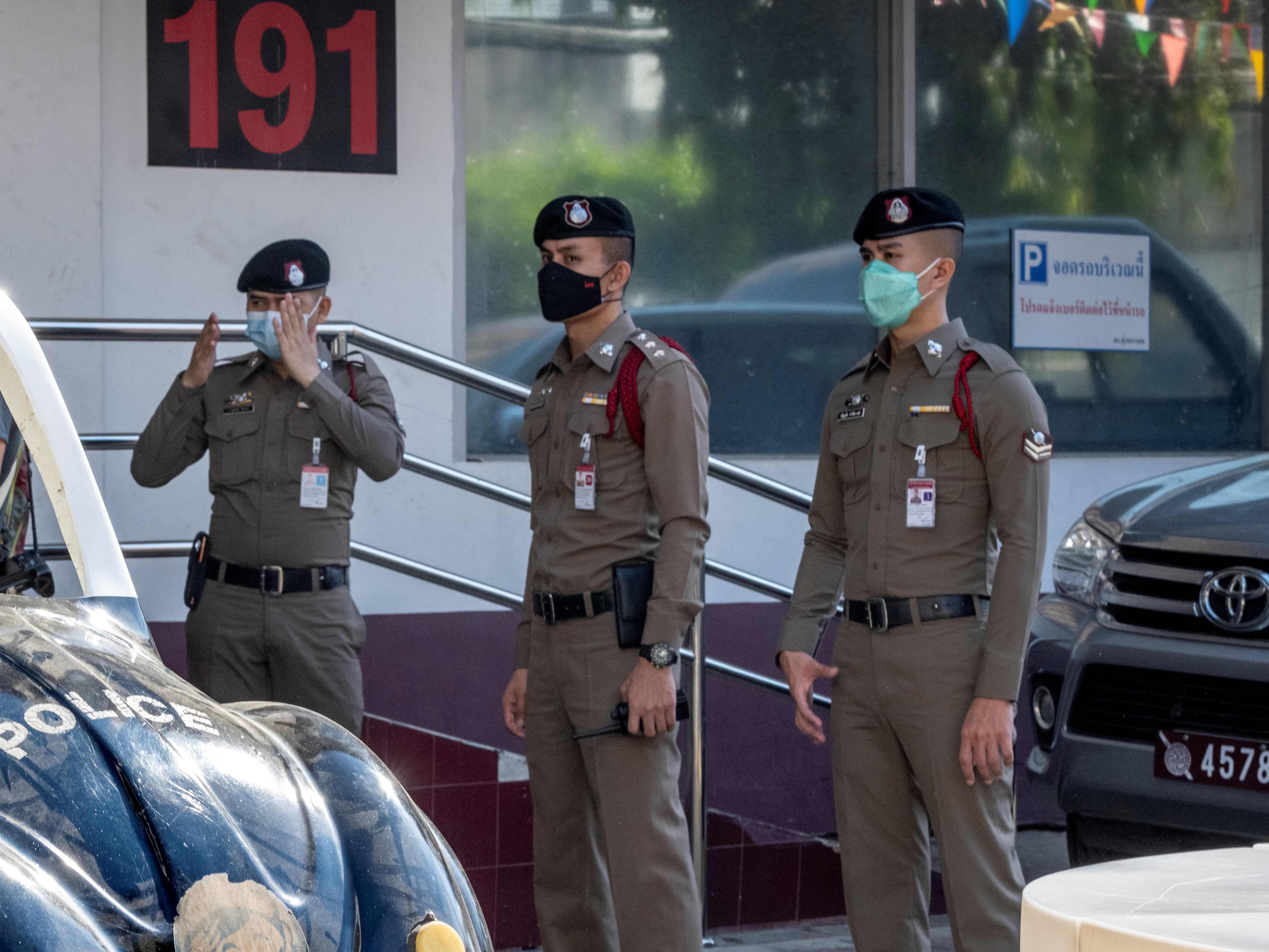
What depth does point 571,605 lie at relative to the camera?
3523mm

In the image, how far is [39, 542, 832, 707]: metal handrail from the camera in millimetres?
4207

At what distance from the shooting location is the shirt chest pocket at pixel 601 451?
3.54 m

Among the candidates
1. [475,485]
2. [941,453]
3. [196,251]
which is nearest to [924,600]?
[941,453]

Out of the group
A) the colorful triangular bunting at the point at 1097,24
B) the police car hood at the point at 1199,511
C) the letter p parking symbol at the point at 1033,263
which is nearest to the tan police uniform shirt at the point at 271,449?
the police car hood at the point at 1199,511

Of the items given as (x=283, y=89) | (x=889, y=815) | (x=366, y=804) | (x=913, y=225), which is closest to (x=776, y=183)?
(x=283, y=89)

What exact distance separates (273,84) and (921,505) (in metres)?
2.99

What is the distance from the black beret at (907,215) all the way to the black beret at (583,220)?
1.83ft

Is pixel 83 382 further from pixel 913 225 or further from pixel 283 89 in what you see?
pixel 913 225

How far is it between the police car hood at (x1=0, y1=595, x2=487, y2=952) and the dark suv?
7.60 ft

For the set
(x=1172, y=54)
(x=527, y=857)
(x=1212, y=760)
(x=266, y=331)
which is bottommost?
(x=527, y=857)

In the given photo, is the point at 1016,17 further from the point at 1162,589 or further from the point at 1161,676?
the point at 1161,676

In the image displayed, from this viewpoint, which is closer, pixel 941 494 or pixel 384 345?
pixel 941 494

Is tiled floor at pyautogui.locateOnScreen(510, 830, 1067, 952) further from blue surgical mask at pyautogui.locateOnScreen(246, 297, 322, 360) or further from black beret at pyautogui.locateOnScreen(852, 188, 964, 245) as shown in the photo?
blue surgical mask at pyautogui.locateOnScreen(246, 297, 322, 360)

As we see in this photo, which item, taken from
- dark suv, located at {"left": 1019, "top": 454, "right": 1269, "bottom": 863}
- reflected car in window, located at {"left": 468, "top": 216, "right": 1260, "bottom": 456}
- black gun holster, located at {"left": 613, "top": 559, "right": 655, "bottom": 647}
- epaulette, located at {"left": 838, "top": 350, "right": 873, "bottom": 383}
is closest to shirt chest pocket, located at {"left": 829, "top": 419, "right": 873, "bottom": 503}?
epaulette, located at {"left": 838, "top": 350, "right": 873, "bottom": 383}
